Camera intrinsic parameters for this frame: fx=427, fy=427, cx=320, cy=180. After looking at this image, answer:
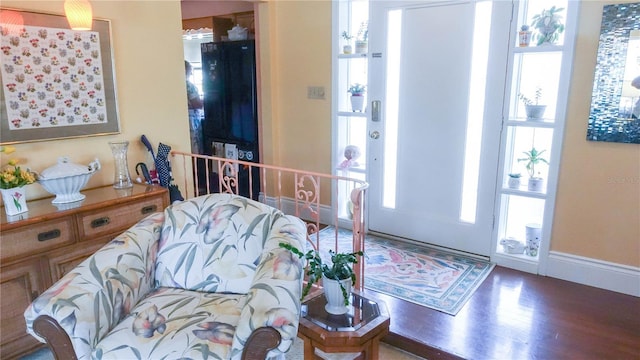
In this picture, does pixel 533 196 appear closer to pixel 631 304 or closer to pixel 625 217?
pixel 625 217

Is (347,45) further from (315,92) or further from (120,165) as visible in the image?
(120,165)

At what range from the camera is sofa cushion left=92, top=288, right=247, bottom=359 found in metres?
1.52

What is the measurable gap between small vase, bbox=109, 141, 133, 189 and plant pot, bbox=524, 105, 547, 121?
8.87 feet

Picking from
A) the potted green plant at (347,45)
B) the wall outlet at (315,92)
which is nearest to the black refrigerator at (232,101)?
the wall outlet at (315,92)

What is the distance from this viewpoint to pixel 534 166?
301cm

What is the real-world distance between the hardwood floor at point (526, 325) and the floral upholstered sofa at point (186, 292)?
0.60 m

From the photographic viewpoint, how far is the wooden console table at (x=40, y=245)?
2.09 m

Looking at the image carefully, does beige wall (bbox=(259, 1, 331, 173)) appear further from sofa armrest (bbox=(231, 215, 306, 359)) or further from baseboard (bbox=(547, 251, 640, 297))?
sofa armrest (bbox=(231, 215, 306, 359))

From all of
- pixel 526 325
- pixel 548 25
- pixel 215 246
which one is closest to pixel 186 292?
pixel 215 246

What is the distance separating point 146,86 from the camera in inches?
120

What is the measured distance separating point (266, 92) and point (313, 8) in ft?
2.97

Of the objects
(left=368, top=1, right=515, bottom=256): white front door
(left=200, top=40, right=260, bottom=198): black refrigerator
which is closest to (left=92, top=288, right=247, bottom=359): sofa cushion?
(left=368, top=1, right=515, bottom=256): white front door

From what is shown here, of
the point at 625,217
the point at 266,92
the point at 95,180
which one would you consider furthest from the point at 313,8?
the point at 625,217

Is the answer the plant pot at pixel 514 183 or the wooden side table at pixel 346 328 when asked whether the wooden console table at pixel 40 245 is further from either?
the plant pot at pixel 514 183
